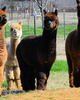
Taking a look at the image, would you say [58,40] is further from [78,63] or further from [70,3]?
[70,3]

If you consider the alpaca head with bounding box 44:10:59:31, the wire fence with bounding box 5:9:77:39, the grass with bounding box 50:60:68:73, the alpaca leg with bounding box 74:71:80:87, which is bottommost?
the grass with bounding box 50:60:68:73

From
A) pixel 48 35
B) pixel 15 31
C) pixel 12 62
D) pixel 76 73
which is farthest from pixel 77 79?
pixel 15 31

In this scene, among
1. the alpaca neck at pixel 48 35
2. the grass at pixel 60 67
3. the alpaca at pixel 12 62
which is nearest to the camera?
the alpaca neck at pixel 48 35

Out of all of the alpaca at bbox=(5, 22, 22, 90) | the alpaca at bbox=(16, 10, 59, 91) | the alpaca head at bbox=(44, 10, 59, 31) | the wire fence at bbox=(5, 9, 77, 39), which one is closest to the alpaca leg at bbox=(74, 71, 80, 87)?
the alpaca at bbox=(16, 10, 59, 91)

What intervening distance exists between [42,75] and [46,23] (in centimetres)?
123

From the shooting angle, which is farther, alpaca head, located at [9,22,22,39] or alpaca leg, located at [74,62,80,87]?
alpaca head, located at [9,22,22,39]

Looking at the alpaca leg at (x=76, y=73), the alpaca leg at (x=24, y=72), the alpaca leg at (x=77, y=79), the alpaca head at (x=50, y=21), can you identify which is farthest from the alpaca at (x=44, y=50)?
the alpaca leg at (x=77, y=79)

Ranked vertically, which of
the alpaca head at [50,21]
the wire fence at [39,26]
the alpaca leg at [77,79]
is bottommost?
the alpaca leg at [77,79]

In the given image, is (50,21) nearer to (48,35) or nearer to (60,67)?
(48,35)

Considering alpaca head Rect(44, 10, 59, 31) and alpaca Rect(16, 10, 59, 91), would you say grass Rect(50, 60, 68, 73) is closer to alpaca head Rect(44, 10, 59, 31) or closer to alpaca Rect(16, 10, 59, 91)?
alpaca Rect(16, 10, 59, 91)

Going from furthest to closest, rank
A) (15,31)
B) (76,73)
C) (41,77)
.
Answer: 1. (15,31)
2. (76,73)
3. (41,77)

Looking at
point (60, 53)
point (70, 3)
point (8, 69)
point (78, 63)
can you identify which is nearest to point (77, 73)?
point (78, 63)

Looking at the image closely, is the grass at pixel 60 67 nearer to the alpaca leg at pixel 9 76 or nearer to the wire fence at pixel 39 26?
the alpaca leg at pixel 9 76

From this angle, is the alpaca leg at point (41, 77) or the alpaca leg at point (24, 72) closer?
the alpaca leg at point (41, 77)
